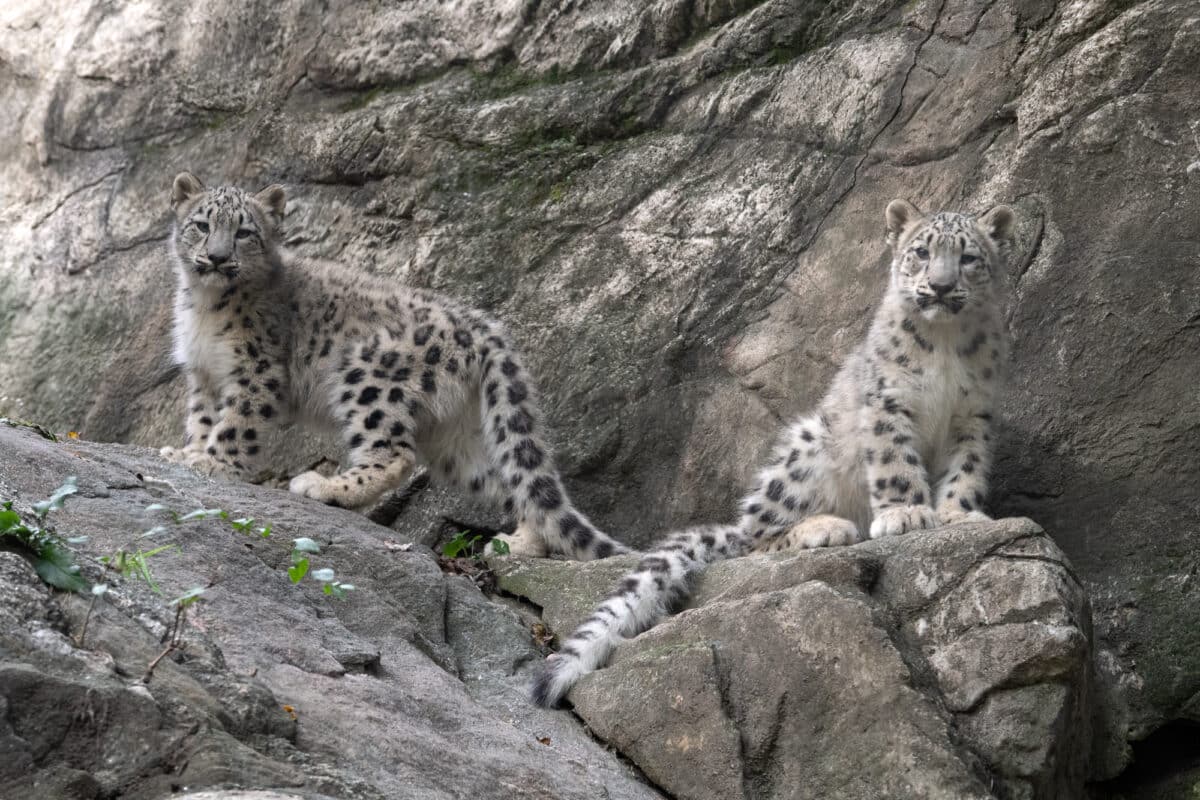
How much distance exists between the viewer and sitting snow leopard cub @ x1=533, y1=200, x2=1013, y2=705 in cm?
751

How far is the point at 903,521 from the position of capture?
714 centimetres

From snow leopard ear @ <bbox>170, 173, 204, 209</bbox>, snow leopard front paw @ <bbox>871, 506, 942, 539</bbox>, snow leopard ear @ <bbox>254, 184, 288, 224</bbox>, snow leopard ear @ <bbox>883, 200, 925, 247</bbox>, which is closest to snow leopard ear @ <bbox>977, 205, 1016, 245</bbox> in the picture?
snow leopard ear @ <bbox>883, 200, 925, 247</bbox>

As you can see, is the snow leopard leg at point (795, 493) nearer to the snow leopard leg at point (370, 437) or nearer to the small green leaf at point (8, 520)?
the snow leopard leg at point (370, 437)

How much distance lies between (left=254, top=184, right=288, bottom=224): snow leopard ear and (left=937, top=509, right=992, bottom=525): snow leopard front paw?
4.71 m

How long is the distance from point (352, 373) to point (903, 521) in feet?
11.3

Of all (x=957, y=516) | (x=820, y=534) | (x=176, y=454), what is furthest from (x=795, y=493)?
(x=176, y=454)

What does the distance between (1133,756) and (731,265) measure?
3.99 m

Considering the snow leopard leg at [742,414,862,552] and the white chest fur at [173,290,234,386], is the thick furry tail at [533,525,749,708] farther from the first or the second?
the white chest fur at [173,290,234,386]

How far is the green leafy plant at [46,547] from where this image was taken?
4625 millimetres

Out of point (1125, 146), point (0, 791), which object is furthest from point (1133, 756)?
point (0, 791)

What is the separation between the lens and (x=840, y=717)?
589 cm

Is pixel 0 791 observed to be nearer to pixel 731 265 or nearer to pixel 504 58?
pixel 731 265

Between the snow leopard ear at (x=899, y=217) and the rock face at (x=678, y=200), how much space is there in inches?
30.5

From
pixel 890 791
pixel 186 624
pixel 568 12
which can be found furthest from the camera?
pixel 568 12
